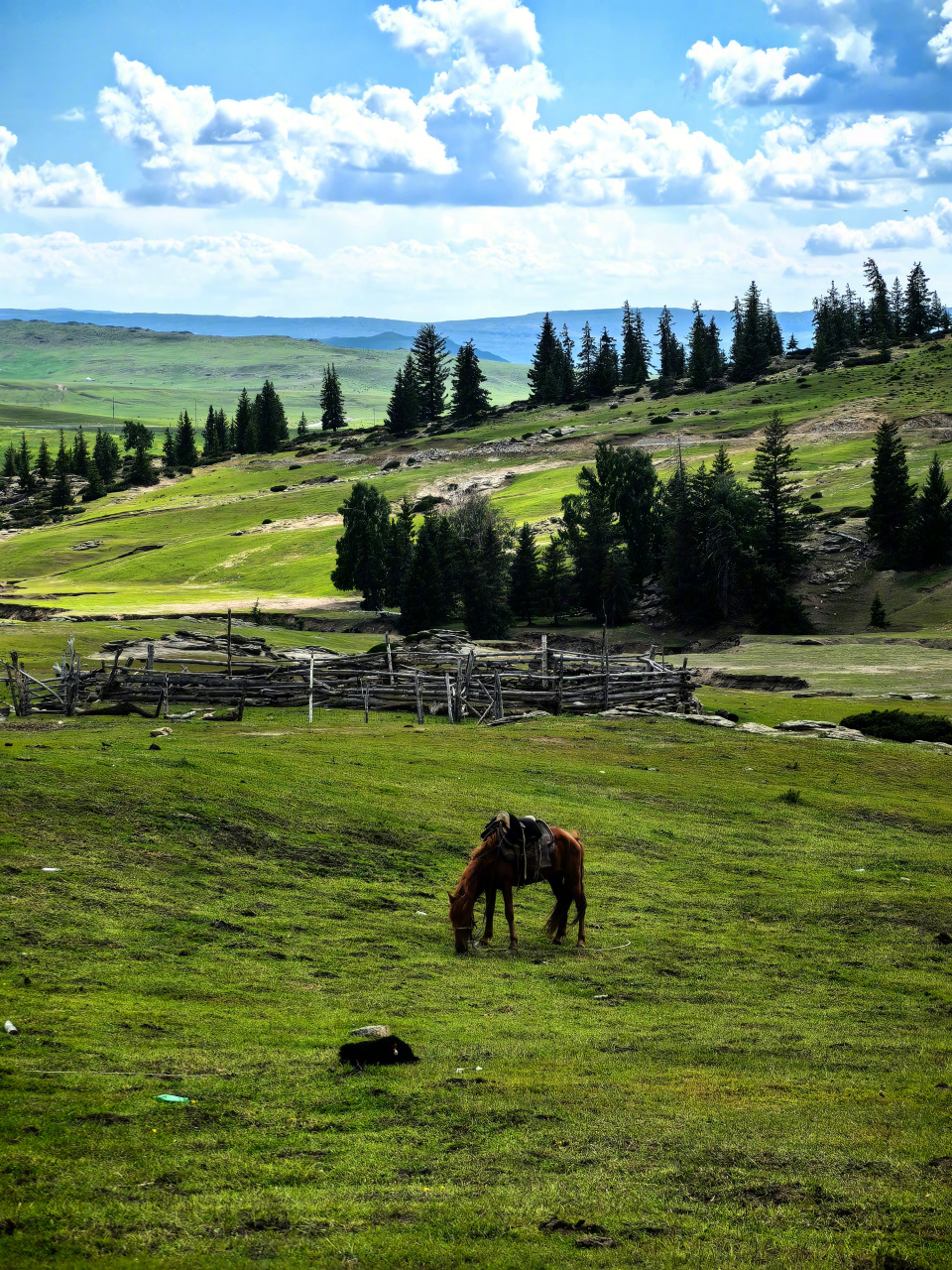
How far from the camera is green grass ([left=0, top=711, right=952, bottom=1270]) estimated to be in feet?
23.0

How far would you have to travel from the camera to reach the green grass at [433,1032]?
7.02 meters

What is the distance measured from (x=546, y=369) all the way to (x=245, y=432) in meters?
54.5

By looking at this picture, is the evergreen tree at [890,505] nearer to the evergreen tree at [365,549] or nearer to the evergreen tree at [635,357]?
the evergreen tree at [365,549]

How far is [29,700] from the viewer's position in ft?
123

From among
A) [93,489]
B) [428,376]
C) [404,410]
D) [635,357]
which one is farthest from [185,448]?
[635,357]

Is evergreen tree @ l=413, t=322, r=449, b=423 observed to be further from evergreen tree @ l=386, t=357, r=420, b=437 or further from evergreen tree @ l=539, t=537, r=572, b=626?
evergreen tree @ l=539, t=537, r=572, b=626

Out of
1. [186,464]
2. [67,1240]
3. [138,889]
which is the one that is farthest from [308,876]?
[186,464]

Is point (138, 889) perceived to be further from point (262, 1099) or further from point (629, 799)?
point (629, 799)

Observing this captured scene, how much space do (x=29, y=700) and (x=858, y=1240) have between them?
35476 millimetres

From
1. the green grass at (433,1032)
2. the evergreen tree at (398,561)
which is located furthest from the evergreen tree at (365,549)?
the green grass at (433,1032)

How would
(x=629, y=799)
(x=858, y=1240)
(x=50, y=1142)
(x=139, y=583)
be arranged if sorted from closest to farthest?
1. (x=858, y=1240)
2. (x=50, y=1142)
3. (x=629, y=799)
4. (x=139, y=583)

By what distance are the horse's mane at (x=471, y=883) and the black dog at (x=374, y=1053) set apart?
470 centimetres

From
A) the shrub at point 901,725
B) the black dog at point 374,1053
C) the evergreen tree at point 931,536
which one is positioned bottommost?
the shrub at point 901,725

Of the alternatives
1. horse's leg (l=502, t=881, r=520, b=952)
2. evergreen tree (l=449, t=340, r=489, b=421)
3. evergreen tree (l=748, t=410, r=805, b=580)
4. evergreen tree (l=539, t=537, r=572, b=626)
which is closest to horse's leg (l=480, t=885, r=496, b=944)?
horse's leg (l=502, t=881, r=520, b=952)
